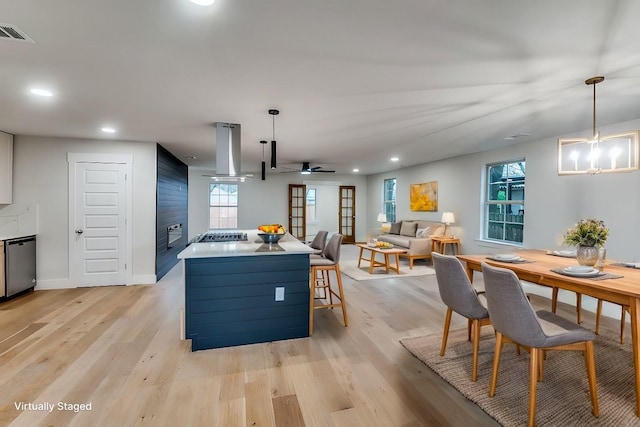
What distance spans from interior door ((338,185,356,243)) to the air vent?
8.96 metres

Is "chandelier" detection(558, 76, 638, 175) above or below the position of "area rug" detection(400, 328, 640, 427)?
above

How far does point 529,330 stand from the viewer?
1790 millimetres

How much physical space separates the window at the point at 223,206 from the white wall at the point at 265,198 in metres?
0.19

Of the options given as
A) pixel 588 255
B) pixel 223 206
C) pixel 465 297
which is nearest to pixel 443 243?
pixel 588 255

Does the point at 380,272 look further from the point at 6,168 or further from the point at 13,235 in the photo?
the point at 6,168

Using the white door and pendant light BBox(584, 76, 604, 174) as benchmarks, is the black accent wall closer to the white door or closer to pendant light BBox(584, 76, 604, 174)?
the white door

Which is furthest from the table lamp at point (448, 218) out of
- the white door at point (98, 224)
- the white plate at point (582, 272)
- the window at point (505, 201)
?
the white door at point (98, 224)

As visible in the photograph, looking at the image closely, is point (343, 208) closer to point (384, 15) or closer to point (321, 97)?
point (321, 97)

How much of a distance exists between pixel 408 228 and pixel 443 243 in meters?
1.38

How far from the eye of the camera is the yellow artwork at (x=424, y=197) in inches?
280

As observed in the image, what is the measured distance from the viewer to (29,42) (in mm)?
1885

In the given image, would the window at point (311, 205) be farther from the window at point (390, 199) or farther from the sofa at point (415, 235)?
the sofa at point (415, 235)

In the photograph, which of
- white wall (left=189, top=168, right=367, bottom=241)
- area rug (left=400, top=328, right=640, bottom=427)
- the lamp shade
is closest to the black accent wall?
white wall (left=189, top=168, right=367, bottom=241)

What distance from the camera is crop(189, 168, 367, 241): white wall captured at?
8.62m
